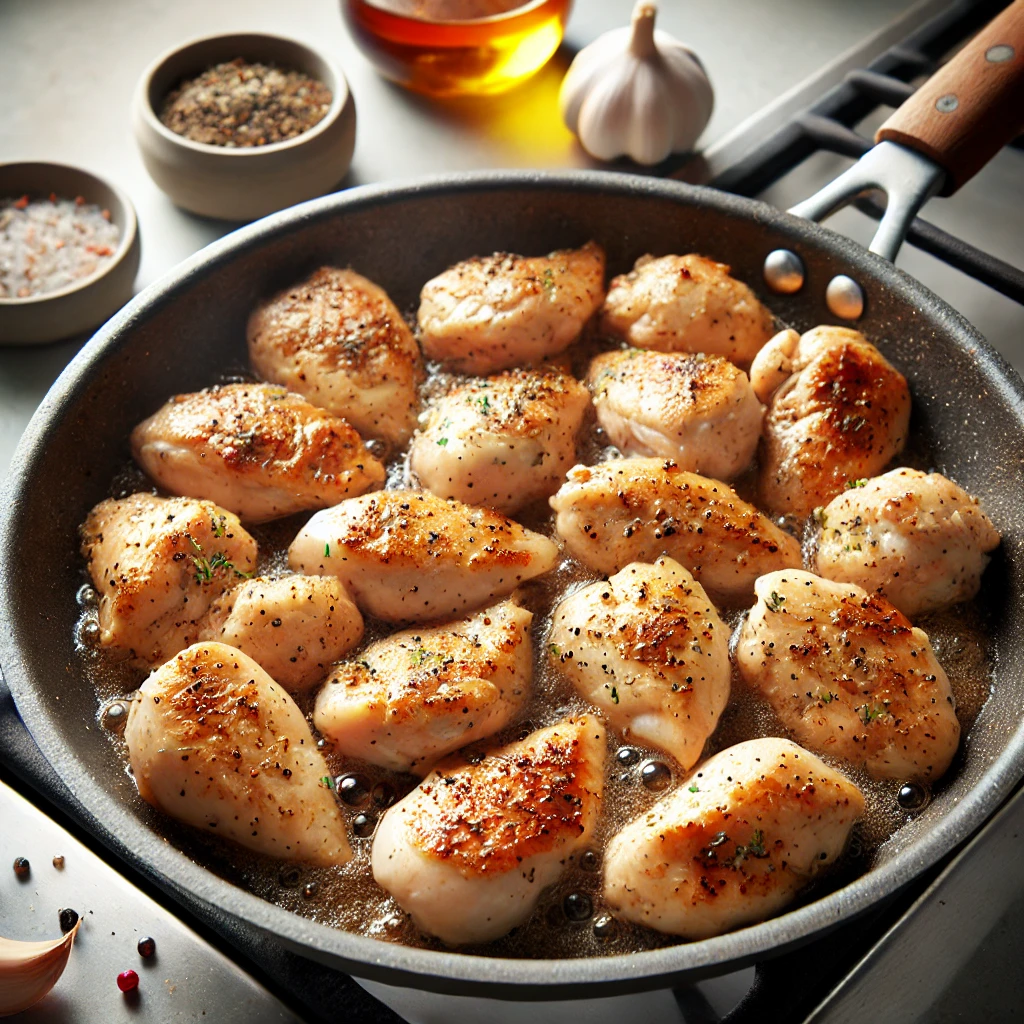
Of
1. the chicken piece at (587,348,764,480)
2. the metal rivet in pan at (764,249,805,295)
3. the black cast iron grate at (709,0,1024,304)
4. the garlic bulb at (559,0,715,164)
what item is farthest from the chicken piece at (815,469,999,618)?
the garlic bulb at (559,0,715,164)

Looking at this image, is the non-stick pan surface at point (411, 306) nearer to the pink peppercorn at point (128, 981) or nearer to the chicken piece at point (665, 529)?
the pink peppercorn at point (128, 981)

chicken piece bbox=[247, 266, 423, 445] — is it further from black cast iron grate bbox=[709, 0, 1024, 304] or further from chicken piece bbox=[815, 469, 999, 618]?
black cast iron grate bbox=[709, 0, 1024, 304]

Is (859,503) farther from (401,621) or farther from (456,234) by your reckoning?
(456,234)

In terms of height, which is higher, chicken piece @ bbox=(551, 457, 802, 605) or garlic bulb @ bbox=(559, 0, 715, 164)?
garlic bulb @ bbox=(559, 0, 715, 164)

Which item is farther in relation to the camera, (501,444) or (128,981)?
(501,444)

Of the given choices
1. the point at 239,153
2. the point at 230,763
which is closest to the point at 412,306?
the point at 239,153

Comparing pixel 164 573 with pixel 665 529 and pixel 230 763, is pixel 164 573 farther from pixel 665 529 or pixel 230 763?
pixel 665 529
